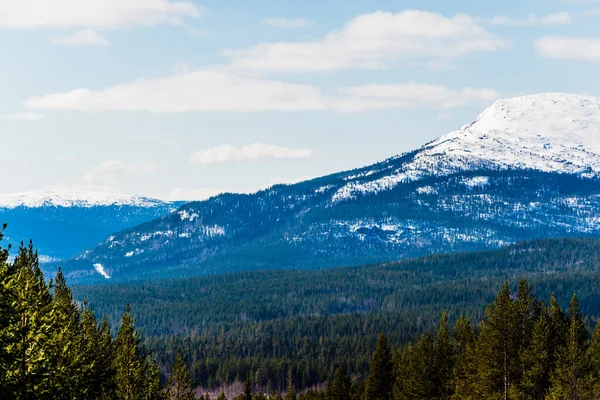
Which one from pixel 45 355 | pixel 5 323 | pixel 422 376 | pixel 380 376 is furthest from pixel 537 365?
pixel 5 323

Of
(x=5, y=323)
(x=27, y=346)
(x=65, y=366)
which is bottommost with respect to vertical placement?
(x=65, y=366)

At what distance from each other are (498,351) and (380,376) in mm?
25809

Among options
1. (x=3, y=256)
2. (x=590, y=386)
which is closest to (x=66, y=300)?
(x=3, y=256)

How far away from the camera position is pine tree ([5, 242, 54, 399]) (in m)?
38.6

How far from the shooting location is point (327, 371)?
193 metres

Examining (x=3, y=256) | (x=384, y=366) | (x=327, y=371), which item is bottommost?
(x=327, y=371)

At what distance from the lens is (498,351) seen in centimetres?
7088

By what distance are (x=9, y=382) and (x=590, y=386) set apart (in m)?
44.8

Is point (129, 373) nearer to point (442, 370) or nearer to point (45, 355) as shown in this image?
point (45, 355)

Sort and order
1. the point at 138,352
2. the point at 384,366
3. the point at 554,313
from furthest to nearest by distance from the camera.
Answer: the point at 384,366 → the point at 554,313 → the point at 138,352

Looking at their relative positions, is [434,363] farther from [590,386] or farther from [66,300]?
[66,300]

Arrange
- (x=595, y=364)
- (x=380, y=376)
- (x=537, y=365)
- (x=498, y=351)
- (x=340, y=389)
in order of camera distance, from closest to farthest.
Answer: (x=537, y=365)
(x=498, y=351)
(x=595, y=364)
(x=380, y=376)
(x=340, y=389)

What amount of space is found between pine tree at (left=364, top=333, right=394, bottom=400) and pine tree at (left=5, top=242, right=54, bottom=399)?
184 feet

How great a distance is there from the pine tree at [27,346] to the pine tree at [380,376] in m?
56.1
